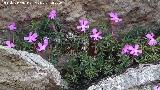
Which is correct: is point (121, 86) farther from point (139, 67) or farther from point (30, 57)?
point (30, 57)

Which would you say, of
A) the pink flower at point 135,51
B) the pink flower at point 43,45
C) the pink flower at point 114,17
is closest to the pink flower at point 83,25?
the pink flower at point 114,17

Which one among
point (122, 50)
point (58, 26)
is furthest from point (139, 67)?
point (58, 26)

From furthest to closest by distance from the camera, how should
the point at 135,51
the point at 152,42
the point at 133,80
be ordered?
the point at 152,42
the point at 135,51
the point at 133,80

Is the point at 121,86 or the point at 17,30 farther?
the point at 17,30

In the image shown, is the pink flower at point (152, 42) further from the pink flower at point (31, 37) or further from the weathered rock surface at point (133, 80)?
the pink flower at point (31, 37)

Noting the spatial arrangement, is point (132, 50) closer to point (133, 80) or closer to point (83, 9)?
point (133, 80)

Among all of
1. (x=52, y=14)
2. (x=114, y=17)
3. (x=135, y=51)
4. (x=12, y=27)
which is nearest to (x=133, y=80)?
(x=135, y=51)

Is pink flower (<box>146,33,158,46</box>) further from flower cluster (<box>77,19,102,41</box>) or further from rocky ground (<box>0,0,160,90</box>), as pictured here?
flower cluster (<box>77,19,102,41</box>)
